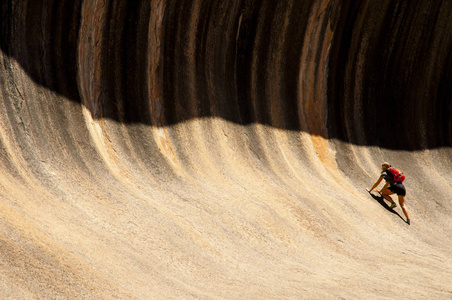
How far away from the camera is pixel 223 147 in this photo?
10445 millimetres

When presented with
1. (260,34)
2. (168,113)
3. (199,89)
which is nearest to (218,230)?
(168,113)

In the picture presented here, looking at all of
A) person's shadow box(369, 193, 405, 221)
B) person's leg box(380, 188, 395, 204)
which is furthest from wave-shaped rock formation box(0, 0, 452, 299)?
person's leg box(380, 188, 395, 204)

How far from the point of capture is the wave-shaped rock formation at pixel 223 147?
6.40 metres

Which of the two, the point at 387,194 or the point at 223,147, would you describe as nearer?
the point at 223,147

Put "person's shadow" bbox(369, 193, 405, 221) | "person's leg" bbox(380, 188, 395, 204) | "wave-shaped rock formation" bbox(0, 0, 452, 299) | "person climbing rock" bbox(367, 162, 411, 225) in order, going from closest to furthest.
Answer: "wave-shaped rock formation" bbox(0, 0, 452, 299) < "person climbing rock" bbox(367, 162, 411, 225) < "person's shadow" bbox(369, 193, 405, 221) < "person's leg" bbox(380, 188, 395, 204)

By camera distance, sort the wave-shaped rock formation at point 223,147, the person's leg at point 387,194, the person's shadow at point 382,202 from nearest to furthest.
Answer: the wave-shaped rock formation at point 223,147
the person's shadow at point 382,202
the person's leg at point 387,194

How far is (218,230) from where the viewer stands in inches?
310

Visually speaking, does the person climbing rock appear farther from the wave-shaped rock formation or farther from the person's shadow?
the wave-shaped rock formation

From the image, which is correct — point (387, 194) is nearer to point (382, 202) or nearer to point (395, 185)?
point (382, 202)

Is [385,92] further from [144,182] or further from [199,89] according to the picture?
[144,182]

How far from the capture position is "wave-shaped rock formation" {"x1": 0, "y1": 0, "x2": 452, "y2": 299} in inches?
252

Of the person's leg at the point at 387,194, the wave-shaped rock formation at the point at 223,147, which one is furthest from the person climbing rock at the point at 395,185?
the wave-shaped rock formation at the point at 223,147

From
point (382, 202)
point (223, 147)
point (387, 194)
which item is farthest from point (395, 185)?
point (223, 147)

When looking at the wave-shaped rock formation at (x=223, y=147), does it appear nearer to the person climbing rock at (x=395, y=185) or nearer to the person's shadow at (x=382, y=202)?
the person's shadow at (x=382, y=202)
